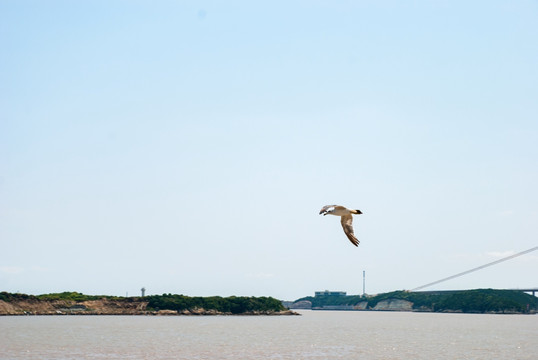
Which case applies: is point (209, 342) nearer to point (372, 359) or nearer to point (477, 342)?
point (372, 359)

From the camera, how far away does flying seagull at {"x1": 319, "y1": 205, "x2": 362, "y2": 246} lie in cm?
2224

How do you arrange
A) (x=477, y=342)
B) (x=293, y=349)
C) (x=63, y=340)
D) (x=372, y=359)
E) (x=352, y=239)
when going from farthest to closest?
1. (x=477, y=342)
2. (x=63, y=340)
3. (x=293, y=349)
4. (x=372, y=359)
5. (x=352, y=239)

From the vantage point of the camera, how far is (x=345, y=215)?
23.7 meters

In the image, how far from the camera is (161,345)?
112m

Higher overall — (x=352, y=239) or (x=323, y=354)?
(x=352, y=239)

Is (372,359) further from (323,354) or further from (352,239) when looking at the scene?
(352,239)

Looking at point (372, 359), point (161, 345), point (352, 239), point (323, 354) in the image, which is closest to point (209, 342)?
point (161, 345)

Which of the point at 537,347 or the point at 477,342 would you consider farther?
the point at 477,342

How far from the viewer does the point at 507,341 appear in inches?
5364

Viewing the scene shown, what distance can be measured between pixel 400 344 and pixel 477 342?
17200 millimetres

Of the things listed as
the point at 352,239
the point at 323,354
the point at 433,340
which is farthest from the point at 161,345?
the point at 352,239

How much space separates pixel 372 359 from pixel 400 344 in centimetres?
3310

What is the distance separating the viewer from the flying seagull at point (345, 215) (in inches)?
876

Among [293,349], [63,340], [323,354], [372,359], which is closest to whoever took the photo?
[372,359]
